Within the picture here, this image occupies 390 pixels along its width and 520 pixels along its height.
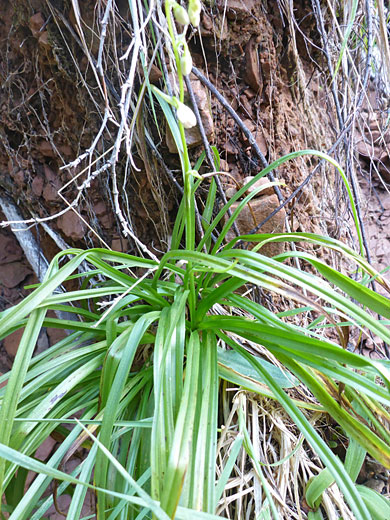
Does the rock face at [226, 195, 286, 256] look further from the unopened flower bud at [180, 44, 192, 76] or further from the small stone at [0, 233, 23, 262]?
the small stone at [0, 233, 23, 262]

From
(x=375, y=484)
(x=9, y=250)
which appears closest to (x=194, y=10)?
(x=375, y=484)

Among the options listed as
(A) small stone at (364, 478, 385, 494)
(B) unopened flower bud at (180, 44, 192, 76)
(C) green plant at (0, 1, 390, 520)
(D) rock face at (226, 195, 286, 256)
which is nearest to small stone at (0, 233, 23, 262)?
(C) green plant at (0, 1, 390, 520)

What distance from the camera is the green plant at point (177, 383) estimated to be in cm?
49

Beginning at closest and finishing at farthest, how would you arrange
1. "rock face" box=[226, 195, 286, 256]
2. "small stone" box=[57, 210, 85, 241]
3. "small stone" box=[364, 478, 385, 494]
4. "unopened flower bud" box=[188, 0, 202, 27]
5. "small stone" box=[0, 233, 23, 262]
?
1. "unopened flower bud" box=[188, 0, 202, 27]
2. "small stone" box=[364, 478, 385, 494]
3. "rock face" box=[226, 195, 286, 256]
4. "small stone" box=[57, 210, 85, 241]
5. "small stone" box=[0, 233, 23, 262]

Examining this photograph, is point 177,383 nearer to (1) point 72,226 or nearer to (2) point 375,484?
(2) point 375,484

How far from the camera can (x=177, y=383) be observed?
1.92 ft

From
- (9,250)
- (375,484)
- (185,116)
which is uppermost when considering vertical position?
(185,116)

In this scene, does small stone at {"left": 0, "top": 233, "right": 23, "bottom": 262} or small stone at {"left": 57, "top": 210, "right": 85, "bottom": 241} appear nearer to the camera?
small stone at {"left": 57, "top": 210, "right": 85, "bottom": 241}

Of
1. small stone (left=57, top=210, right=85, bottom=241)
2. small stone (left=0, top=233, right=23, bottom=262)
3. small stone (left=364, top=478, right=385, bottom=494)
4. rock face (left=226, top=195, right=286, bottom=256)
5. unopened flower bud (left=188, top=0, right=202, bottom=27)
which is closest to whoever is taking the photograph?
unopened flower bud (left=188, top=0, right=202, bottom=27)

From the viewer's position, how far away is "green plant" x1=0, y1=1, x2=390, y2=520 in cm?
49

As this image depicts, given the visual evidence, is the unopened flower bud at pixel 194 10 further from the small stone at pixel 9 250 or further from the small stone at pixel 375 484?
the small stone at pixel 9 250

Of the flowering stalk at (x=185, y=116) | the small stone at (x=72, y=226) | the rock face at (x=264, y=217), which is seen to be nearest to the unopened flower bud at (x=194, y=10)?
the flowering stalk at (x=185, y=116)

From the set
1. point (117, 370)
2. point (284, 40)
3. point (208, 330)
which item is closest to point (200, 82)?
point (284, 40)

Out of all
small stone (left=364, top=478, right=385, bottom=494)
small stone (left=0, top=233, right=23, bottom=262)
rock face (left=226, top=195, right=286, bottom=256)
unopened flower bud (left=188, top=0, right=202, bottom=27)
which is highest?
unopened flower bud (left=188, top=0, right=202, bottom=27)
